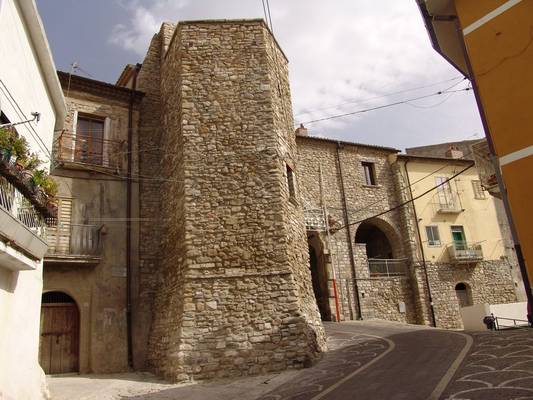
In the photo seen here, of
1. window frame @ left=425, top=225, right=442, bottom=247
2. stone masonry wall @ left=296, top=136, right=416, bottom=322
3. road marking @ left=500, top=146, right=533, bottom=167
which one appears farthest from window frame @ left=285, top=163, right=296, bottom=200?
window frame @ left=425, top=225, right=442, bottom=247

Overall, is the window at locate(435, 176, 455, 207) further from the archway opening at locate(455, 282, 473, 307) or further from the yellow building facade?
the yellow building facade

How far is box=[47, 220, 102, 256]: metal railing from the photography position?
12086 millimetres

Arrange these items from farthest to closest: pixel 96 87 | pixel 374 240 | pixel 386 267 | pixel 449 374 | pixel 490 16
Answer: pixel 374 240 → pixel 386 267 → pixel 96 87 → pixel 449 374 → pixel 490 16

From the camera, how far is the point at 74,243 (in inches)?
486

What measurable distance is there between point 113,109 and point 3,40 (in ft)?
23.3

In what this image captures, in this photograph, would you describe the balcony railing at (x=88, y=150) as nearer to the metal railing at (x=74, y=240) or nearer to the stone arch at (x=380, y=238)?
the metal railing at (x=74, y=240)

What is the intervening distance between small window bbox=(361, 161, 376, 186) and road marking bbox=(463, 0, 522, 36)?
52.4 feet

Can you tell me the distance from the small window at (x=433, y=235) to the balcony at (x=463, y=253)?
75cm

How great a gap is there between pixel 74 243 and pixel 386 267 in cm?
1434

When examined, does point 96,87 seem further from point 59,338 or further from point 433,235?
point 433,235

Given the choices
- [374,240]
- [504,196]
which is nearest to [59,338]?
[504,196]

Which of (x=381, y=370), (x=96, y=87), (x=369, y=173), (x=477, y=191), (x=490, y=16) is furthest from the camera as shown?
(x=477, y=191)

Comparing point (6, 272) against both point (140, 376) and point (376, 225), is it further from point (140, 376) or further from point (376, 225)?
point (376, 225)

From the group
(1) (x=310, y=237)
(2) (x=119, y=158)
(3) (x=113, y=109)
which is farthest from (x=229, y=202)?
(1) (x=310, y=237)
